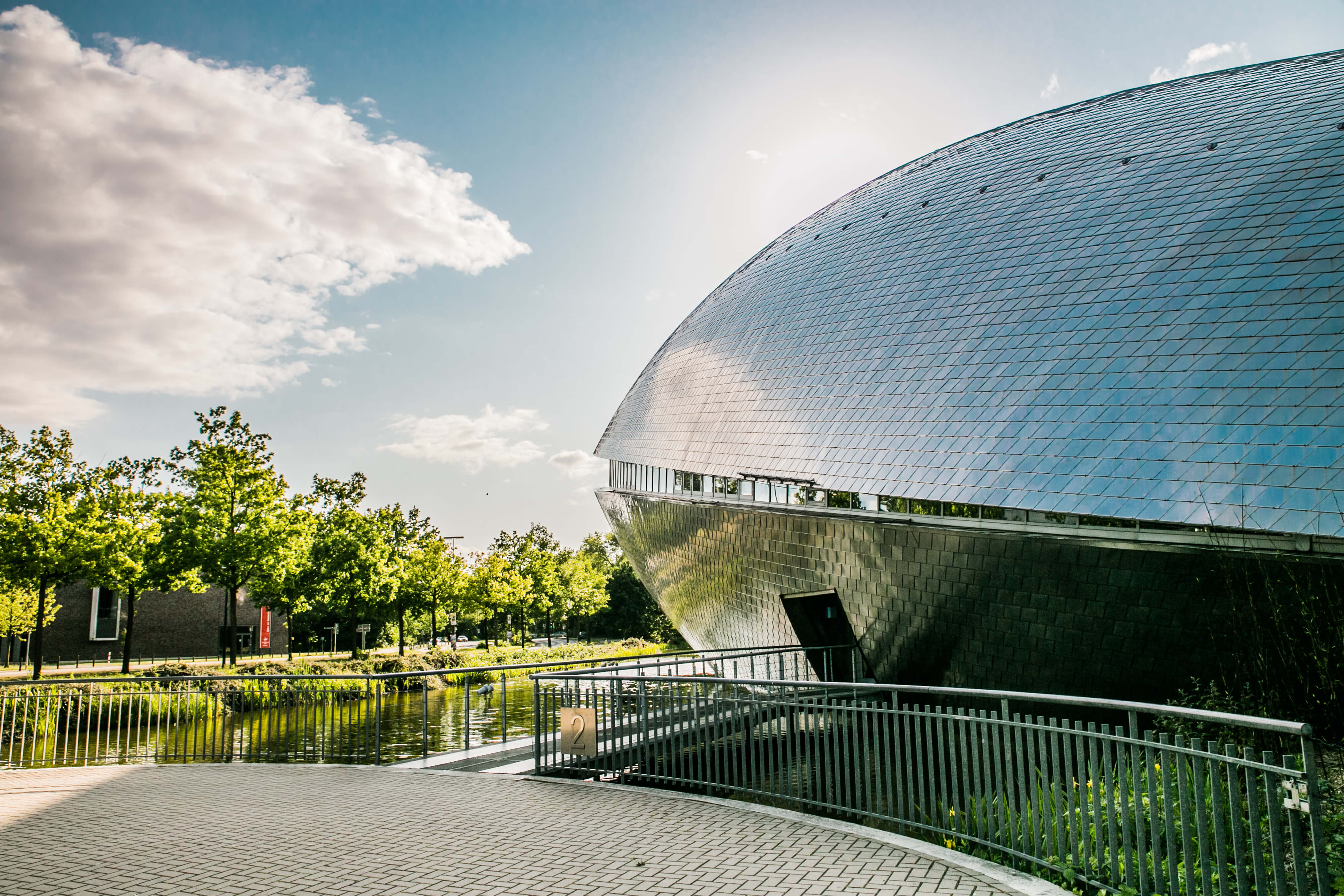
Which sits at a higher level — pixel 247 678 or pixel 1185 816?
pixel 247 678

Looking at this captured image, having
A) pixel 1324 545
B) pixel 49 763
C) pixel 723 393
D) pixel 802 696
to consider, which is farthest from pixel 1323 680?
pixel 49 763

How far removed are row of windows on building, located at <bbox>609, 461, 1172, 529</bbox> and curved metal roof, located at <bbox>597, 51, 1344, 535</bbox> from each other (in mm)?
202

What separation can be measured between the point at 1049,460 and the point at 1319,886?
22.6 ft

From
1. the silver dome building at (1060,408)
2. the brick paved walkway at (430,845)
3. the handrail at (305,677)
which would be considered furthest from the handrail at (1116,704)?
the handrail at (305,677)

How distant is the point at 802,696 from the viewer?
A: 28.2 ft

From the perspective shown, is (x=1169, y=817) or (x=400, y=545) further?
(x=400, y=545)

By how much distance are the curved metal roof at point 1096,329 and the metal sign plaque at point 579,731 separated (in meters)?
5.50

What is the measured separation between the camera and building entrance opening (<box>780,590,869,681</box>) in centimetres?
1692

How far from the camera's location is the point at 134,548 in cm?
3175

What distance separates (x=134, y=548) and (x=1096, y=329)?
1313 inches

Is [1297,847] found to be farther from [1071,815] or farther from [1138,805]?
[1071,815]

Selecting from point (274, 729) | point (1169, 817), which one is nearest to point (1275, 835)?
point (1169, 817)

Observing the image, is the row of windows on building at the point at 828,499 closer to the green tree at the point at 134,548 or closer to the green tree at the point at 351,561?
the green tree at the point at 134,548

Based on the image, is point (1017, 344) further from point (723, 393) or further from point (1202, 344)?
point (723, 393)
